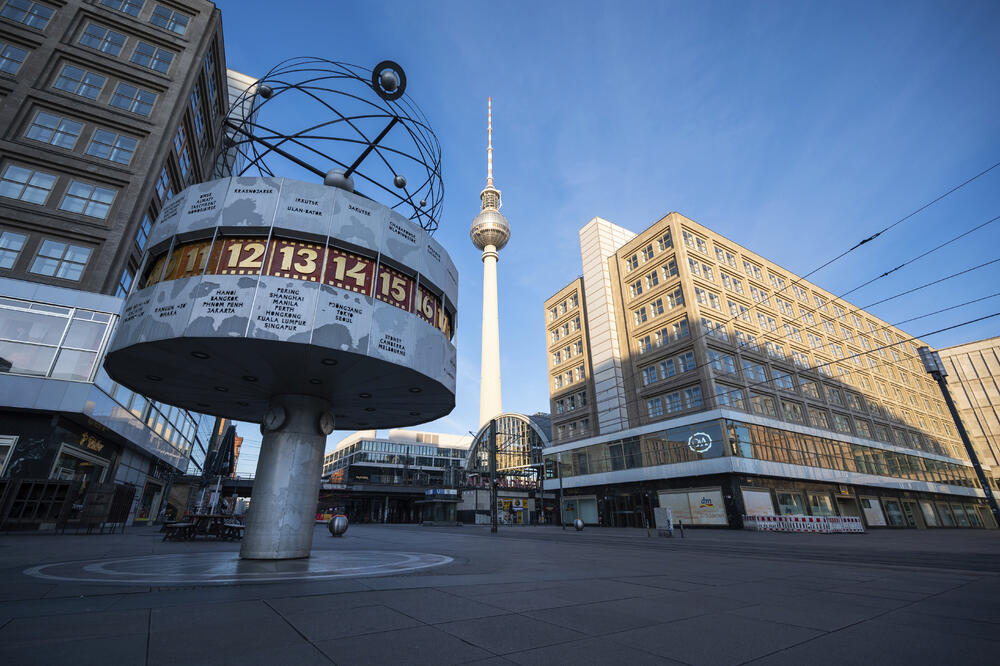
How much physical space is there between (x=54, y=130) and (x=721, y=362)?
49.8 meters

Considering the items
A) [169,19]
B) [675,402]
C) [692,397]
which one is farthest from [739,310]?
[169,19]

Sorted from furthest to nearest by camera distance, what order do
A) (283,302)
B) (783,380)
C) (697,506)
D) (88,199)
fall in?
(783,380), (697,506), (88,199), (283,302)

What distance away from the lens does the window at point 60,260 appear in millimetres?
21438

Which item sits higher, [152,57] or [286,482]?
[152,57]

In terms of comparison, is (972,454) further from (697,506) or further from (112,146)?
(112,146)

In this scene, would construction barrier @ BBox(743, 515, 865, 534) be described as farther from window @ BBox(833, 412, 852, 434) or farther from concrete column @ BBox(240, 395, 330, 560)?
concrete column @ BBox(240, 395, 330, 560)

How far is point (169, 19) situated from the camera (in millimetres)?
30016

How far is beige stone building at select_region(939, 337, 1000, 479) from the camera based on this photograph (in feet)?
221

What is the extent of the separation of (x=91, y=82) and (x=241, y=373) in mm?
30764

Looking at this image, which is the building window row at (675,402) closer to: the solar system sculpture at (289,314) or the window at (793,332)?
the window at (793,332)

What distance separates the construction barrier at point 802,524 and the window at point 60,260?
46.0m

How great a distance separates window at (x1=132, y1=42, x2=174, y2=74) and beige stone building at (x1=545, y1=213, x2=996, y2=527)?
4304 cm

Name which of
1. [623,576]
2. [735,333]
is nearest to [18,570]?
[623,576]

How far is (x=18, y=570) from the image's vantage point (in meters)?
7.04
